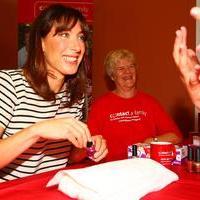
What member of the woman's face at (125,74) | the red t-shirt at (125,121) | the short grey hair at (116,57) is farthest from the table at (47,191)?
the short grey hair at (116,57)

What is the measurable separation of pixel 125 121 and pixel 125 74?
0.33 m

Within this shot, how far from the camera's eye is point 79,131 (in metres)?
1.17

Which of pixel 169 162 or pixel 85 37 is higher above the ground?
pixel 85 37

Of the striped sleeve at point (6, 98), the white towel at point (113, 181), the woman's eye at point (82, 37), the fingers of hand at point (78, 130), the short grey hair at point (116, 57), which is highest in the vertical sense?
the woman's eye at point (82, 37)

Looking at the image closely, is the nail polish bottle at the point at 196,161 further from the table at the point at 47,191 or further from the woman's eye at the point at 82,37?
the woman's eye at the point at 82,37

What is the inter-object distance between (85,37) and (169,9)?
137 centimetres

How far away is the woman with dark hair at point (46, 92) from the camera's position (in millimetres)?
1442

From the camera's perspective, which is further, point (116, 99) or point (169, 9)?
point (169, 9)

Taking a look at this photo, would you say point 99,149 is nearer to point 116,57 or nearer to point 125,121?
point 125,121

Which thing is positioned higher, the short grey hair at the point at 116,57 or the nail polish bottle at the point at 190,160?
the short grey hair at the point at 116,57

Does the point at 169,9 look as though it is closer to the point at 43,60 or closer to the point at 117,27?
the point at 117,27

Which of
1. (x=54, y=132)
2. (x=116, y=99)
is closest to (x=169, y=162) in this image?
(x=54, y=132)

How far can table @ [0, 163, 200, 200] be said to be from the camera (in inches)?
40.5

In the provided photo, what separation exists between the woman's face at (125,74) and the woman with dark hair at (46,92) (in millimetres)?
869
